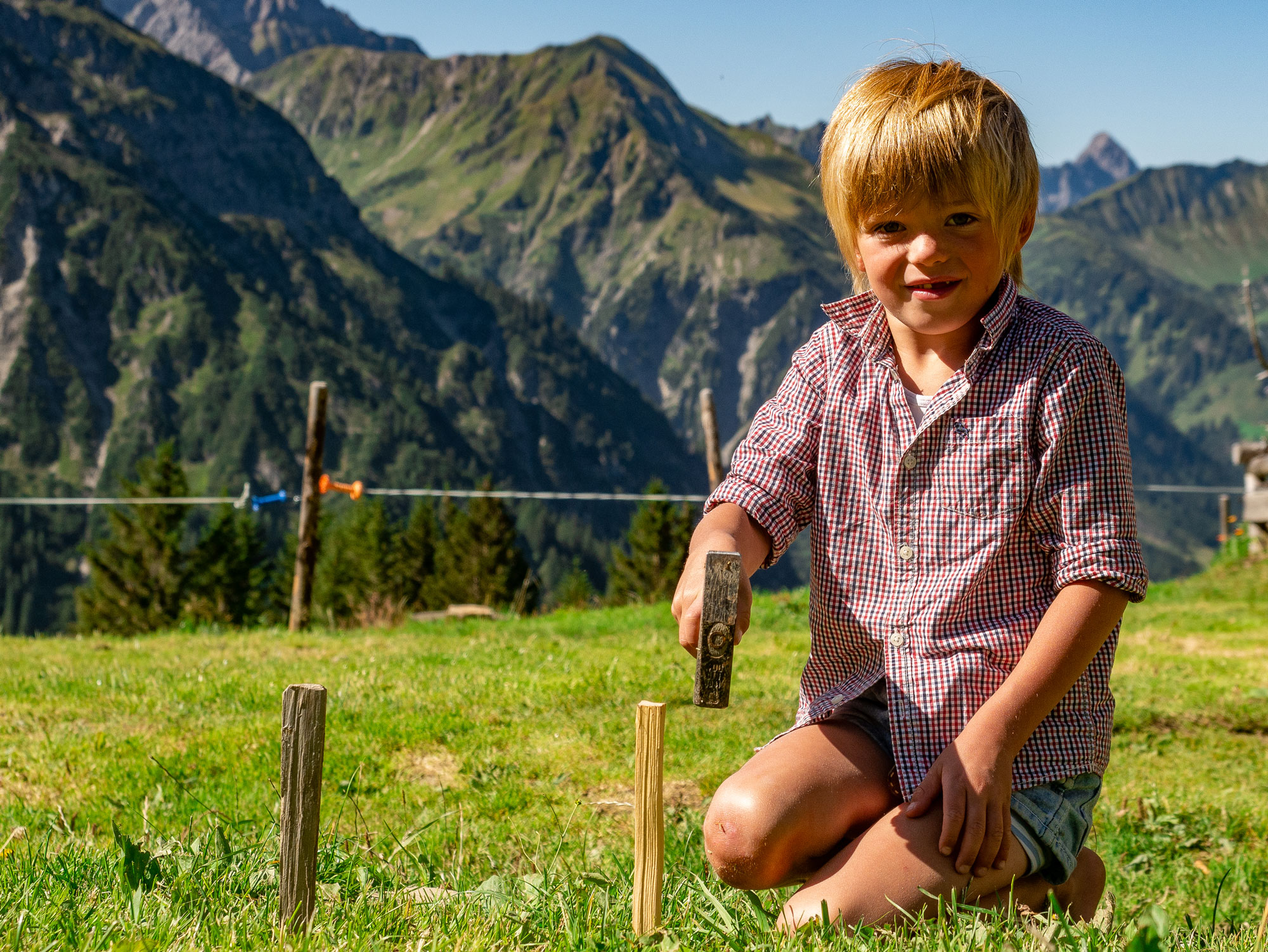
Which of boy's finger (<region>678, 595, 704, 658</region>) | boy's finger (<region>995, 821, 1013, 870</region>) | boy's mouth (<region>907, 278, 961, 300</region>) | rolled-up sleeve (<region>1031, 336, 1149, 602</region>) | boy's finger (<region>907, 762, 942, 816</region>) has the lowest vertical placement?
boy's finger (<region>995, 821, 1013, 870</region>)

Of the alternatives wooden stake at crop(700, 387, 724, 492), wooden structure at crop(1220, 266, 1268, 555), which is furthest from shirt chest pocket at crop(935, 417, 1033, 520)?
wooden stake at crop(700, 387, 724, 492)

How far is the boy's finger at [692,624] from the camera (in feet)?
6.98

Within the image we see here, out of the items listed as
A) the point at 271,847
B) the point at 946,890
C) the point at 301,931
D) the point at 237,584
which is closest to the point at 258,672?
the point at 271,847

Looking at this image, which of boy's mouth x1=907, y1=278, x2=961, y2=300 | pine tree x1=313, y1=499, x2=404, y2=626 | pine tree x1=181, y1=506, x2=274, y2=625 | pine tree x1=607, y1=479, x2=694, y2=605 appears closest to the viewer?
boy's mouth x1=907, y1=278, x2=961, y2=300

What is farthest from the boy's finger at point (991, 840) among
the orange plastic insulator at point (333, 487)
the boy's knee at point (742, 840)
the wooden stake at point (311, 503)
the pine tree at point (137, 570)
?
the pine tree at point (137, 570)

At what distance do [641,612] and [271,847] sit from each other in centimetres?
849

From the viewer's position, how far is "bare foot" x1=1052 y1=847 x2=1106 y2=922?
285 cm

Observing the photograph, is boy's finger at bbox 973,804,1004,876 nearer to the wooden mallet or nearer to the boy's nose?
the wooden mallet

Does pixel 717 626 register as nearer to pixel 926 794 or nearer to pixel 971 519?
pixel 926 794

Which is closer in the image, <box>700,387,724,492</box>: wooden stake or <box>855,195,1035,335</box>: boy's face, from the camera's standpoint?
<box>855,195,1035,335</box>: boy's face

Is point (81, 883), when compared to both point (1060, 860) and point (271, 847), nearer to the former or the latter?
point (271, 847)

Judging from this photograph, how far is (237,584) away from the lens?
78.3 meters

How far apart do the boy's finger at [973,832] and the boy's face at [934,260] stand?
105cm

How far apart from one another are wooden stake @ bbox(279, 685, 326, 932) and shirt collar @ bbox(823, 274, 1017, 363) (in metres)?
1.52
